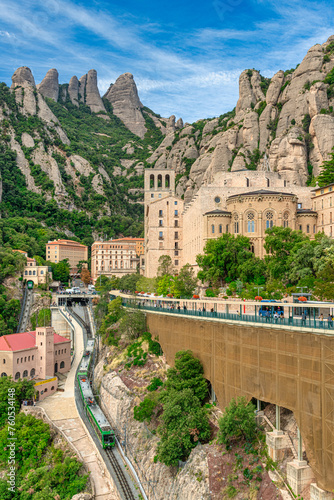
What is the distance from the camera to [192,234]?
77.0 m

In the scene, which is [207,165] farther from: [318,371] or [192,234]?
[318,371]

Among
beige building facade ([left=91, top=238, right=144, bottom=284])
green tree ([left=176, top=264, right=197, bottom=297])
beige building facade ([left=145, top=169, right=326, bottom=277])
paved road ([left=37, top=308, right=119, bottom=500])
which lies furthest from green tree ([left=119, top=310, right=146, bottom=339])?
beige building facade ([left=91, top=238, right=144, bottom=284])

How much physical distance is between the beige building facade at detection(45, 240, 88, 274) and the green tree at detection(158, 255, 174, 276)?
5872cm

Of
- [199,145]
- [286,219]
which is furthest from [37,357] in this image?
[199,145]

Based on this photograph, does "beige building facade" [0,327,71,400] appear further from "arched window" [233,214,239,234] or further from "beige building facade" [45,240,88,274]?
"beige building facade" [45,240,88,274]

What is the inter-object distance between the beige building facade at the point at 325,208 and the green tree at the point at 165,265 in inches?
1226

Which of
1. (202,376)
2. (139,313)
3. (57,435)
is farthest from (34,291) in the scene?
(202,376)

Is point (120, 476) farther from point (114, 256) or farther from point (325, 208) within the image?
point (114, 256)

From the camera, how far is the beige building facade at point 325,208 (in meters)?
61.2

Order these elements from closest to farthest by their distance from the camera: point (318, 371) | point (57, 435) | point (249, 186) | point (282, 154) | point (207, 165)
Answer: point (318, 371) → point (57, 435) → point (249, 186) → point (282, 154) → point (207, 165)

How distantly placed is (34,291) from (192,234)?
45.0m

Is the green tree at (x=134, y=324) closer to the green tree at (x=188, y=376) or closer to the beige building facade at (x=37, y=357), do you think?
the beige building facade at (x=37, y=357)

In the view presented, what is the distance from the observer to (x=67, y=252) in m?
141

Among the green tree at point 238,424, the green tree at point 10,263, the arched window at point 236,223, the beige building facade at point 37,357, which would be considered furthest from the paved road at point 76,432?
the green tree at point 10,263
